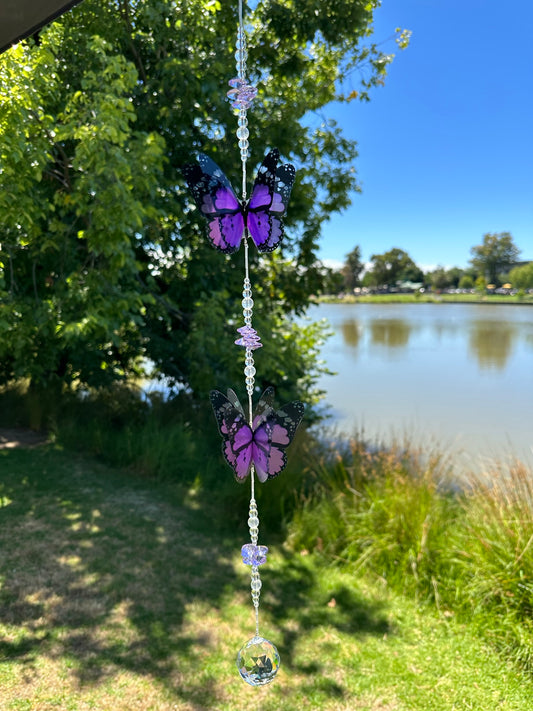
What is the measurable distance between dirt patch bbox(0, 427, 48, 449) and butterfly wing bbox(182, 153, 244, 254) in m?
6.79

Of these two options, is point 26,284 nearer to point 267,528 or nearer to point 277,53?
point 267,528

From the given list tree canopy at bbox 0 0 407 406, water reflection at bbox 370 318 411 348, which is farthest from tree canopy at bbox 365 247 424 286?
tree canopy at bbox 0 0 407 406

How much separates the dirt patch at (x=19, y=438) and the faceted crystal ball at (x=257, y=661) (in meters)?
6.65

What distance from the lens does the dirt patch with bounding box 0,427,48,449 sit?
6934 mm

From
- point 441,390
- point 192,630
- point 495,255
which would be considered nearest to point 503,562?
point 192,630

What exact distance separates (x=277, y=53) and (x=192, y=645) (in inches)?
277

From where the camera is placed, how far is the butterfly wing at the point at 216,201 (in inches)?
39.4

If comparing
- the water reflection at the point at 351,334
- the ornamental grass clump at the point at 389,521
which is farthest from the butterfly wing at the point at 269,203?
the water reflection at the point at 351,334

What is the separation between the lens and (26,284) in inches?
236

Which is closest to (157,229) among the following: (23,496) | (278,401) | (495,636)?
(278,401)

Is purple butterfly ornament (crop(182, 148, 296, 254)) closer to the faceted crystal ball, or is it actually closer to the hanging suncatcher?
the hanging suncatcher

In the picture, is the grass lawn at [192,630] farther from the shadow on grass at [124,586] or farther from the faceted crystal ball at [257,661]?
the faceted crystal ball at [257,661]

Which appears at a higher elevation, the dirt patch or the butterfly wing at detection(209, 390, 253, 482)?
the butterfly wing at detection(209, 390, 253, 482)

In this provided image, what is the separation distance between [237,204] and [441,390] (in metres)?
13.9
